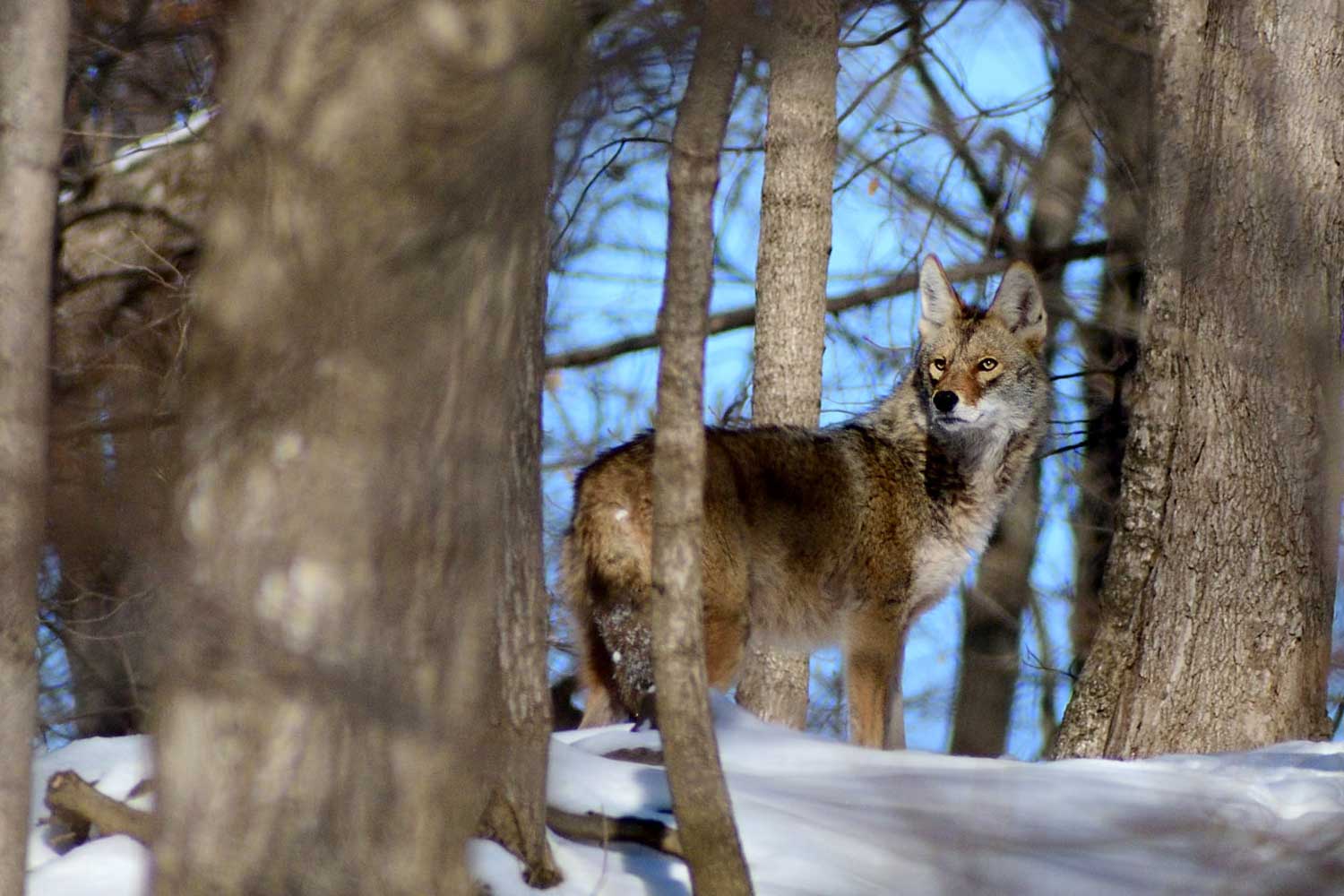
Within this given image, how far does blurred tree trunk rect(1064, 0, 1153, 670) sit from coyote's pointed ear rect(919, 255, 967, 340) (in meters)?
0.75

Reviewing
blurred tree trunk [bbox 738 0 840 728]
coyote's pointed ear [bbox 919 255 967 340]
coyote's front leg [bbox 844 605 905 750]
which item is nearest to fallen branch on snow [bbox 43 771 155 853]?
coyote's front leg [bbox 844 605 905 750]

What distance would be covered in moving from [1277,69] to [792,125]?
3055mm

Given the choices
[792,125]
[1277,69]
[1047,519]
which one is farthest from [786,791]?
[1047,519]

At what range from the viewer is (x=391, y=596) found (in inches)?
102

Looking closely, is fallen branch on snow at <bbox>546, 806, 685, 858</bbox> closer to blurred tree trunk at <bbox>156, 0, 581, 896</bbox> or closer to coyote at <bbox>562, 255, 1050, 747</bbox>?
blurred tree trunk at <bbox>156, 0, 581, 896</bbox>

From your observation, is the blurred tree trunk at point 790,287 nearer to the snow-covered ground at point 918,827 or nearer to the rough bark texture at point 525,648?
the snow-covered ground at point 918,827

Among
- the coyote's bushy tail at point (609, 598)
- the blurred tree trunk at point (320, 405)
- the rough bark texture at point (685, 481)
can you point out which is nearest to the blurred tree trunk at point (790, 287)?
the coyote's bushy tail at point (609, 598)

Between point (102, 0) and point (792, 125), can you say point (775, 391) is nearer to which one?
point (792, 125)

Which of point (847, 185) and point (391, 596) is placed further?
point (847, 185)

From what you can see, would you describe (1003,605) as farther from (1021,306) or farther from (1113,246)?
(1021,306)

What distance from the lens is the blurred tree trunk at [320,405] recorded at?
2488 millimetres

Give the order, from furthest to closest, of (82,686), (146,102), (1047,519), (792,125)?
(1047,519) < (792,125) < (146,102) < (82,686)

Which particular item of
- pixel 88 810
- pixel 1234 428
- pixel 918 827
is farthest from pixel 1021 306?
pixel 88 810

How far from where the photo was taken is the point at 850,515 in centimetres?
695
